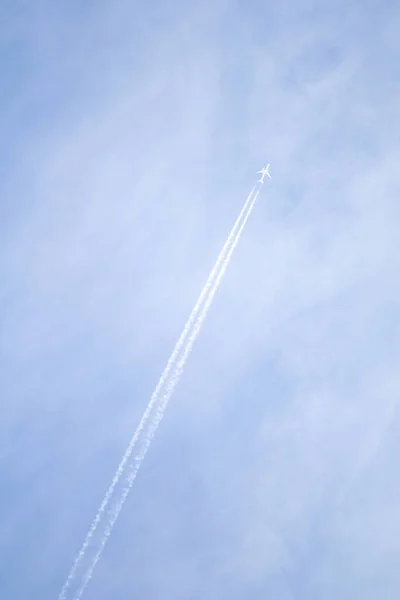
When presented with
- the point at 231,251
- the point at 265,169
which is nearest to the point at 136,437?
the point at 231,251

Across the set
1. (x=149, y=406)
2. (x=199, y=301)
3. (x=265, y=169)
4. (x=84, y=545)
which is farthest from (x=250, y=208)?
(x=84, y=545)

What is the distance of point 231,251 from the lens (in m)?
60.0

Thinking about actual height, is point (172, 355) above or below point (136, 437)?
above

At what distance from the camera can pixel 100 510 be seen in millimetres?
58125

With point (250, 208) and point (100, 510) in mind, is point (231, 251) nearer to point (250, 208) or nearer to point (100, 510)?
point (250, 208)

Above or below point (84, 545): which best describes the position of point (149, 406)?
above

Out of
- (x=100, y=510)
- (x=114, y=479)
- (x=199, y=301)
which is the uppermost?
(x=199, y=301)

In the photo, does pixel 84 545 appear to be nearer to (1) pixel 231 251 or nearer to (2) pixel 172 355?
(2) pixel 172 355

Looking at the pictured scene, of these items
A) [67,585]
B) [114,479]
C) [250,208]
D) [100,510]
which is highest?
[250,208]

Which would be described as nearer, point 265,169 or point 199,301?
point 199,301

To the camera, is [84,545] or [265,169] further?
[265,169]

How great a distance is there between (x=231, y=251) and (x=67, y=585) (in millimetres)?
48448

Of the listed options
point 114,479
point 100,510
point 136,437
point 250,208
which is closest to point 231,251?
point 250,208

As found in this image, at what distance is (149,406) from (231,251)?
76.7 ft
